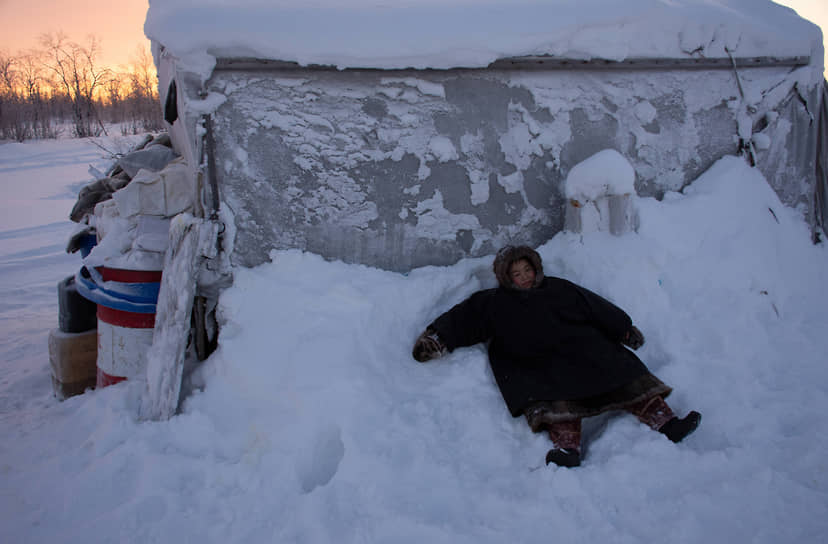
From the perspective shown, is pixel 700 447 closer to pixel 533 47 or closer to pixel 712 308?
pixel 712 308

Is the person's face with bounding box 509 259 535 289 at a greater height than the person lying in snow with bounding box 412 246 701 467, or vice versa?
the person's face with bounding box 509 259 535 289

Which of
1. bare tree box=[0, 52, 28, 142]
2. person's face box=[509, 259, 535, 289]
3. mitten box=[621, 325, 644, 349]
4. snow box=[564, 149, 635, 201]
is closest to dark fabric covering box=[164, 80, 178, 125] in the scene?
person's face box=[509, 259, 535, 289]

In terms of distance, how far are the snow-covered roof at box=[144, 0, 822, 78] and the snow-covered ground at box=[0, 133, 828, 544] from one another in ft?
3.10

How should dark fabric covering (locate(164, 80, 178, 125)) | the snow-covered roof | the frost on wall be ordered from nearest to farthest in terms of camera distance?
the snow-covered roof < the frost on wall < dark fabric covering (locate(164, 80, 178, 125))

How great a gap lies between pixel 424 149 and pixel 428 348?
1128 millimetres

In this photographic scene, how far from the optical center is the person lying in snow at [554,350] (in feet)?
7.07

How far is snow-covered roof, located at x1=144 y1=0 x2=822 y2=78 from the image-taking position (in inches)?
96.7

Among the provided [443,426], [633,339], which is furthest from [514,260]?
[443,426]

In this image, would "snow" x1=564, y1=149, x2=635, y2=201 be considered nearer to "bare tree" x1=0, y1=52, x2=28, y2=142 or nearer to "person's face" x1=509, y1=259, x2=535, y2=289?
"person's face" x1=509, y1=259, x2=535, y2=289

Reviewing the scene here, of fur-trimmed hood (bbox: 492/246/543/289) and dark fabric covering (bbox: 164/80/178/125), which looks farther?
dark fabric covering (bbox: 164/80/178/125)

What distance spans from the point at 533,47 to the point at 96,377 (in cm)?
338

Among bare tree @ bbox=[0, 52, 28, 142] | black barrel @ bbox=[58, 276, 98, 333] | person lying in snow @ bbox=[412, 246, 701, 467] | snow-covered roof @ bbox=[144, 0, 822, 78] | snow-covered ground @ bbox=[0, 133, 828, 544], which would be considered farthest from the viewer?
bare tree @ bbox=[0, 52, 28, 142]

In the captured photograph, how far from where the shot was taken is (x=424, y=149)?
2.76 metres

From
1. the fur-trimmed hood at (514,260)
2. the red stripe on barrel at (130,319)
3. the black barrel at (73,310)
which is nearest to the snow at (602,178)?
the fur-trimmed hood at (514,260)
